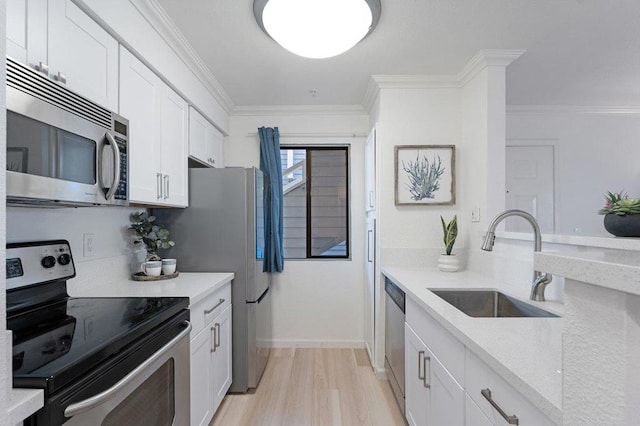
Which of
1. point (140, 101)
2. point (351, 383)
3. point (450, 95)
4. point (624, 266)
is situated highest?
point (450, 95)

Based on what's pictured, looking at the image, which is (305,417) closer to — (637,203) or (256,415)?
(256,415)

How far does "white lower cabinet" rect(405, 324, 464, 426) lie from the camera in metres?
1.25

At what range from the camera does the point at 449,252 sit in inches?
94.7

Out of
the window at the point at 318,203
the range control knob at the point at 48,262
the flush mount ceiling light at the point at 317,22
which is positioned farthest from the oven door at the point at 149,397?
the window at the point at 318,203

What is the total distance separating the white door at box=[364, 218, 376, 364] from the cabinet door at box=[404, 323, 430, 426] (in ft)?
2.95

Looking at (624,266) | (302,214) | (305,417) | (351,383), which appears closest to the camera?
(624,266)

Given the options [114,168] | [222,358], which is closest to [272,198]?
[222,358]

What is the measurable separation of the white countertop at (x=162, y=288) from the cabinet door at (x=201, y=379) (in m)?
0.24

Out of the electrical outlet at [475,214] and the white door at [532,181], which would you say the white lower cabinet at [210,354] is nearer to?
the electrical outlet at [475,214]

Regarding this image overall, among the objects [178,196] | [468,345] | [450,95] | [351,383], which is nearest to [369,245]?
[351,383]

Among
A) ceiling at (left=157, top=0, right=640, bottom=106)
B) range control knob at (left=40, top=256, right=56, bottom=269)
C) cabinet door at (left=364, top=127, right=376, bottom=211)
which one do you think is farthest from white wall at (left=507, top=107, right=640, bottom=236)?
range control knob at (left=40, top=256, right=56, bottom=269)

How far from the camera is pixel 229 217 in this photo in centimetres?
238

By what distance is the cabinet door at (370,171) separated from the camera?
2.81 m

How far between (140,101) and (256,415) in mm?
2062
